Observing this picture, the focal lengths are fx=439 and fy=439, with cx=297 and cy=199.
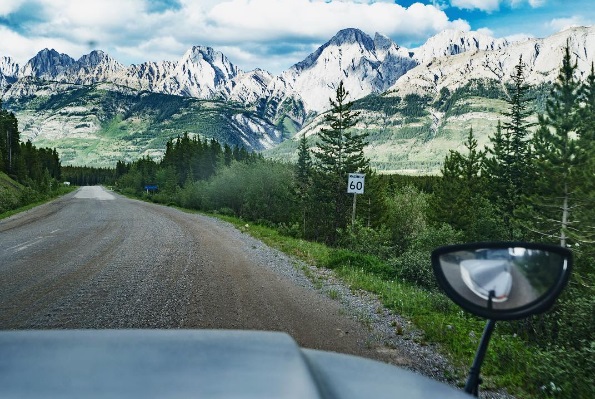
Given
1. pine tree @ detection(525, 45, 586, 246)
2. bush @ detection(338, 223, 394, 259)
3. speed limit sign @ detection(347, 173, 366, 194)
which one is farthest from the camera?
pine tree @ detection(525, 45, 586, 246)

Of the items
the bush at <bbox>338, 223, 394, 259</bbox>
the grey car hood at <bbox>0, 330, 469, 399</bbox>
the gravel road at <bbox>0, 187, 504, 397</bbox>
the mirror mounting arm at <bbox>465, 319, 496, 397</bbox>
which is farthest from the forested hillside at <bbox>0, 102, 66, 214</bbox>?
the mirror mounting arm at <bbox>465, 319, 496, 397</bbox>

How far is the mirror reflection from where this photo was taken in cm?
157

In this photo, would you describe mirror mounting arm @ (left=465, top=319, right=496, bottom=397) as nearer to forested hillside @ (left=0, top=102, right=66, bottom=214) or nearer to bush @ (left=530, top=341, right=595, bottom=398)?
bush @ (left=530, top=341, right=595, bottom=398)

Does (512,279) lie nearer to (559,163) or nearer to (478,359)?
(478,359)

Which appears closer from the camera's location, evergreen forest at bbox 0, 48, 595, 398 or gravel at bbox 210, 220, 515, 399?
gravel at bbox 210, 220, 515, 399

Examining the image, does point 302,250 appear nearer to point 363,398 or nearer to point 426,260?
point 426,260

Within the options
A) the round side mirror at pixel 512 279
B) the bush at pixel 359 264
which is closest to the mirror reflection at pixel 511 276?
the round side mirror at pixel 512 279

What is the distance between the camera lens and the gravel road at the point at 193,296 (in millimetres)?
6355

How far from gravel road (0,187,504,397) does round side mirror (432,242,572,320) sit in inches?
149

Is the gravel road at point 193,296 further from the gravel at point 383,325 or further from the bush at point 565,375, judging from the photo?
the bush at point 565,375

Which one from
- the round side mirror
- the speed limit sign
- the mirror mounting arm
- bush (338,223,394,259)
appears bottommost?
bush (338,223,394,259)

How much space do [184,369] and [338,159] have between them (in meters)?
43.1

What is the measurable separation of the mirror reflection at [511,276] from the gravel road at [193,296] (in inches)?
149

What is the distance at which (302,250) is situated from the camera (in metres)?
15.9
